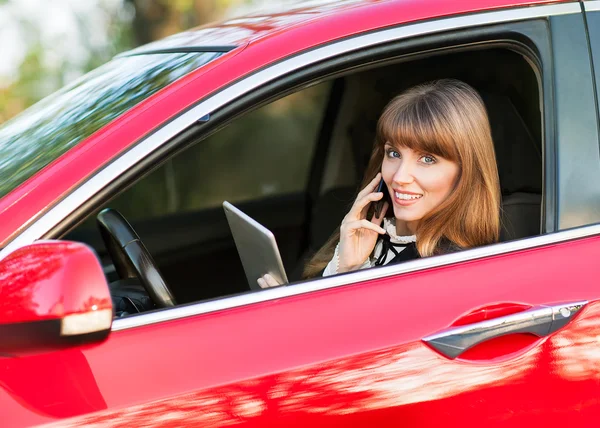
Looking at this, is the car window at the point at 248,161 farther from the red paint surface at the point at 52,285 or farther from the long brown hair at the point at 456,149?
the red paint surface at the point at 52,285

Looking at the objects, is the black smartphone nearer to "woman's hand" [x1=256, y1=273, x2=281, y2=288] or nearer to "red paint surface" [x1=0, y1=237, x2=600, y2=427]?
"woman's hand" [x1=256, y1=273, x2=281, y2=288]

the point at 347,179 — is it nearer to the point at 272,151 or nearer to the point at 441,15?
the point at 441,15

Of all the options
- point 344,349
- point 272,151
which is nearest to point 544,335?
point 344,349

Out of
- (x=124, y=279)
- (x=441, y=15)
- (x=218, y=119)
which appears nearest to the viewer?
(x=218, y=119)

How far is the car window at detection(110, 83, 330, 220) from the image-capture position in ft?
20.8

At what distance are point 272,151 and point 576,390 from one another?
5833mm

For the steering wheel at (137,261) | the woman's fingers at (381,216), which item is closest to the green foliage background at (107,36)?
the steering wheel at (137,261)

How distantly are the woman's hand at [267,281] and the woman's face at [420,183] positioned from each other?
423 millimetres

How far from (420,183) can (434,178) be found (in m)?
0.04

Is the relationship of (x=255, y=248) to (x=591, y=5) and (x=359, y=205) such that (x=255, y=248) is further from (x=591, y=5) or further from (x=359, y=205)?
(x=591, y=5)

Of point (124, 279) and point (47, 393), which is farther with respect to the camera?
point (124, 279)

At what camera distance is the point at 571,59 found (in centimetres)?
183

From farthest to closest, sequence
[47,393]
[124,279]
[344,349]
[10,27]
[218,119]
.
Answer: [10,27] < [124,279] < [218,119] < [344,349] < [47,393]

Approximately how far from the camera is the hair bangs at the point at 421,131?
6.97 feet
